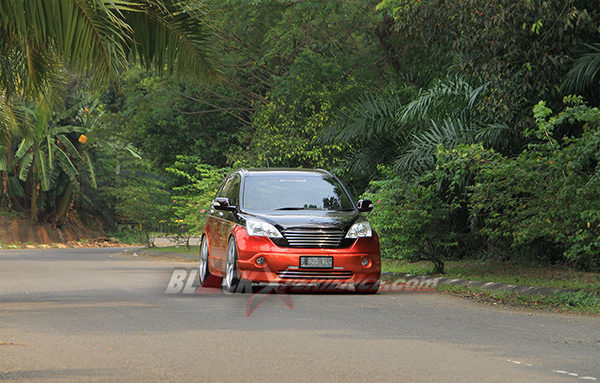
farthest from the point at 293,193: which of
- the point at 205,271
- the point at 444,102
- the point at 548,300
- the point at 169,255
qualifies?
the point at 169,255

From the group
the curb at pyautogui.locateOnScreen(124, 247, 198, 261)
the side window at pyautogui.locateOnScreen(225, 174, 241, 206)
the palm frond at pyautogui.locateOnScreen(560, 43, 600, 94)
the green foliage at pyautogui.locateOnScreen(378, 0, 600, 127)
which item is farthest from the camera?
the curb at pyautogui.locateOnScreen(124, 247, 198, 261)

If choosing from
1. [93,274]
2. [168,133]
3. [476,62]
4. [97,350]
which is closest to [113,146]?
[168,133]

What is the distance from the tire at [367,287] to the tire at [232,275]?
5.40 ft

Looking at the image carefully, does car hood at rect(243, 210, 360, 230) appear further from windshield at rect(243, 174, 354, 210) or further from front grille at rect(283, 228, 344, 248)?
windshield at rect(243, 174, 354, 210)

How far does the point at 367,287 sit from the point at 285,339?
4731mm

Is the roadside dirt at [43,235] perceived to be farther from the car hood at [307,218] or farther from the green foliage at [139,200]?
the car hood at [307,218]

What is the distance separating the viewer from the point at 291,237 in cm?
1224

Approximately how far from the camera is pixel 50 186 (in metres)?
47.1

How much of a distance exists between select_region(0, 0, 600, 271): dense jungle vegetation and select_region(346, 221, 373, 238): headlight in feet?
6.91

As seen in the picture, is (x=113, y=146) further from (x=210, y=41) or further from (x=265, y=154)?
(x=210, y=41)

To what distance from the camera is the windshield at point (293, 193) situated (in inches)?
522

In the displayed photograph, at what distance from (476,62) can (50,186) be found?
3595 centimetres

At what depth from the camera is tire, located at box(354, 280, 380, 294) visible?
42.3 feet

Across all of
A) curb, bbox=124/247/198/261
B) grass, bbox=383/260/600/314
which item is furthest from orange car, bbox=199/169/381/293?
curb, bbox=124/247/198/261
